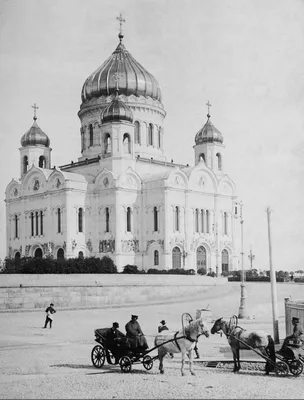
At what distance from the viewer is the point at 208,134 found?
56.4 metres

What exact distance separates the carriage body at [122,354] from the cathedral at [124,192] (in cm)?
3336

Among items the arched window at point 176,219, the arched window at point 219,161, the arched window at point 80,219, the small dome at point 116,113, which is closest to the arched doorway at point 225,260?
the arched window at point 176,219

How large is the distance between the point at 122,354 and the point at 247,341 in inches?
95.7

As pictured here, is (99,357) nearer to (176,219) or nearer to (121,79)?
(176,219)

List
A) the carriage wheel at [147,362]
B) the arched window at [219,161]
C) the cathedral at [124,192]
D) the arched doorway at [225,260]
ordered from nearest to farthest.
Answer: the carriage wheel at [147,362]
the cathedral at [124,192]
the arched doorway at [225,260]
the arched window at [219,161]

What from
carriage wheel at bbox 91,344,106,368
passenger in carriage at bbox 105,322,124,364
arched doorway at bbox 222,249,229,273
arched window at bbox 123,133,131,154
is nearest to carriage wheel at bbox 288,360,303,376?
passenger in carriage at bbox 105,322,124,364

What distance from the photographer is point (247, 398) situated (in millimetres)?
11102

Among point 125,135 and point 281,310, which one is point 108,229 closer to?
point 125,135

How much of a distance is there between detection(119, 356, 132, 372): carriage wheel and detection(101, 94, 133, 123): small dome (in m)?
37.7

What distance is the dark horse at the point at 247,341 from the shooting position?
44.1 feet

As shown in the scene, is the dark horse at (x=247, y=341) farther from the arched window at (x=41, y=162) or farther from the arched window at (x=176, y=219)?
the arched window at (x=41, y=162)

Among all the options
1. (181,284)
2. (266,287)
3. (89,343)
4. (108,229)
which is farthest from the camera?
(108,229)

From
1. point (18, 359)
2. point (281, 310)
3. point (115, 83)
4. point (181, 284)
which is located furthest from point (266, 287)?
point (18, 359)

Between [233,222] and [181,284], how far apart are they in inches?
650
